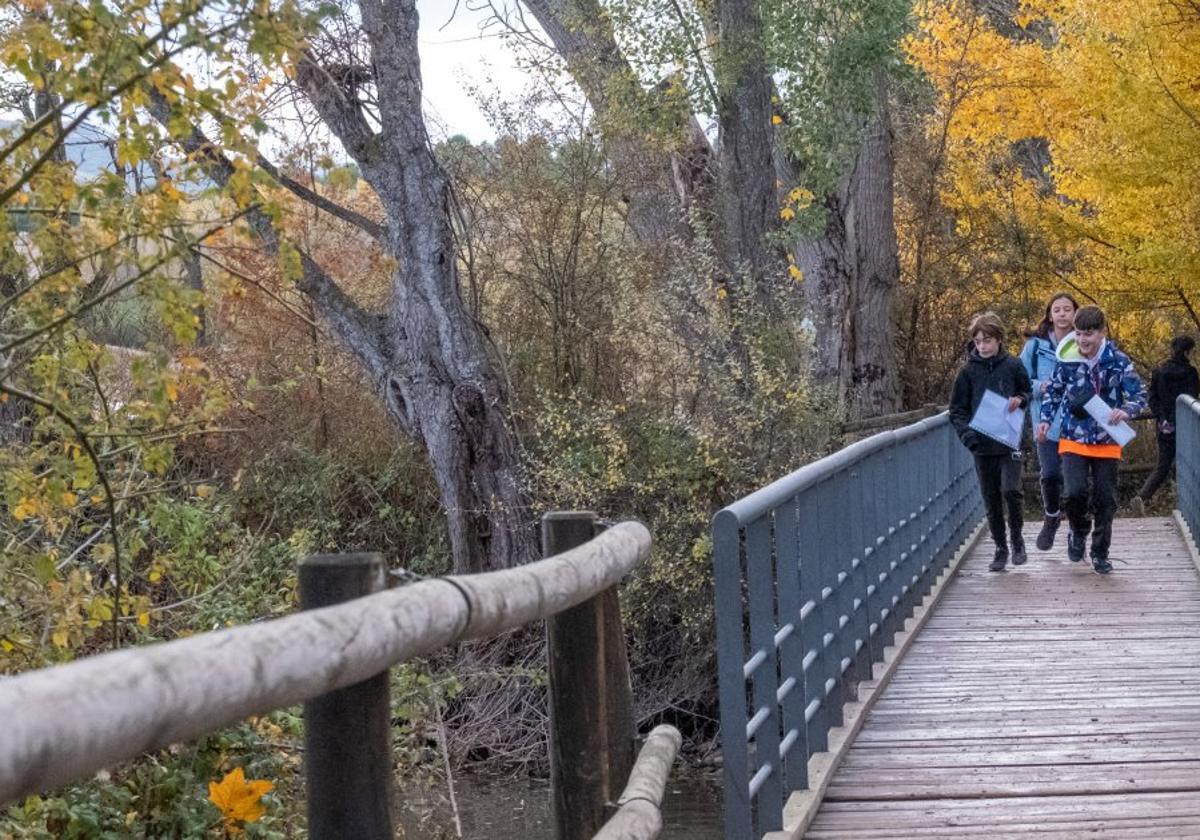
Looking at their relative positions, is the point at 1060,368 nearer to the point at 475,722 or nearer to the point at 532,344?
the point at 475,722

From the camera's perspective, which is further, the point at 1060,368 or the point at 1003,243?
the point at 1003,243

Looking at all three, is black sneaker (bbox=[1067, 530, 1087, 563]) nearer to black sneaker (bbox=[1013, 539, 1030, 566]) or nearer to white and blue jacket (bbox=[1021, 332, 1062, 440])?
black sneaker (bbox=[1013, 539, 1030, 566])

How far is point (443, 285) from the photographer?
17.7 m

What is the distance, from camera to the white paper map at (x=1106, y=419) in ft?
38.2

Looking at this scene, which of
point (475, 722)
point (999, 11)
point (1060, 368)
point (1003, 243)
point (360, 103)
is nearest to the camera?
point (1060, 368)

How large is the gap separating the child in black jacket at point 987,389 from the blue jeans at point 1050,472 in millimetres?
410

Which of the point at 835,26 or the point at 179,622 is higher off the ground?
the point at 835,26

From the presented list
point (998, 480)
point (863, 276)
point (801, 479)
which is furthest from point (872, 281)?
point (801, 479)

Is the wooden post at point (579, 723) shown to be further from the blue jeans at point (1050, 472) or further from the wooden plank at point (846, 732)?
the blue jeans at point (1050, 472)

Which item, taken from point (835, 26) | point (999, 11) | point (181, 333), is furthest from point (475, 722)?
point (999, 11)

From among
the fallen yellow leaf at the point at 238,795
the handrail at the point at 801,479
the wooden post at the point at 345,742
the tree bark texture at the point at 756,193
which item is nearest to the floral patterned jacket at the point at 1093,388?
the handrail at the point at 801,479

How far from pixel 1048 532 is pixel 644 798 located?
35.0 ft

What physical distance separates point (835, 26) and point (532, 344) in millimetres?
4762

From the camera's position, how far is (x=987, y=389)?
12.3 m
